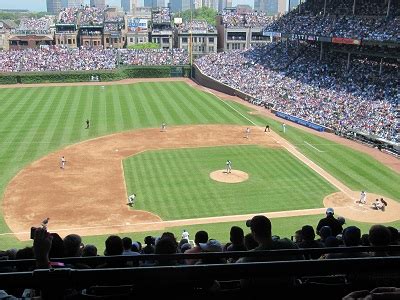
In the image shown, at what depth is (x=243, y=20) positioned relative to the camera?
94812mm

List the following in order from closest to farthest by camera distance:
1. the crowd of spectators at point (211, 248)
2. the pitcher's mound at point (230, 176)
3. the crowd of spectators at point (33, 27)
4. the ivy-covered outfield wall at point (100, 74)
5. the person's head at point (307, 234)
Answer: the crowd of spectators at point (211, 248) → the person's head at point (307, 234) → the pitcher's mound at point (230, 176) → the ivy-covered outfield wall at point (100, 74) → the crowd of spectators at point (33, 27)

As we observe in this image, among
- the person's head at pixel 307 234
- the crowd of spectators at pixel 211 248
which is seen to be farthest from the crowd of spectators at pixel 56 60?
the person's head at pixel 307 234

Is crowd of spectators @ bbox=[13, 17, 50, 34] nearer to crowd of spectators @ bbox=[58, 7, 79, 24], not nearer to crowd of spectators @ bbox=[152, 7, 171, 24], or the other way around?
crowd of spectators @ bbox=[58, 7, 79, 24]

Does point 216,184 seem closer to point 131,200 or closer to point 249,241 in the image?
point 131,200

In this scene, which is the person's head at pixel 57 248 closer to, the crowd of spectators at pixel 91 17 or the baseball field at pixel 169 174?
the baseball field at pixel 169 174

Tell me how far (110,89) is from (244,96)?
1786cm

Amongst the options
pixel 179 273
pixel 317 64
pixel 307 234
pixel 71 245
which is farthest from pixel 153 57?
pixel 179 273

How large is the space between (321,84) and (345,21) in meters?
8.34

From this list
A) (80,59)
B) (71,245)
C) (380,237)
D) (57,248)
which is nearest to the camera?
(57,248)

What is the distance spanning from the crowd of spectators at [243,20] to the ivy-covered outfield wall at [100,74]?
2397cm

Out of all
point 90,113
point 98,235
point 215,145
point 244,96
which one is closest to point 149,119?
point 90,113

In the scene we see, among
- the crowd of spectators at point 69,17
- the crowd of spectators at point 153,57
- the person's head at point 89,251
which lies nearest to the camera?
the person's head at point 89,251

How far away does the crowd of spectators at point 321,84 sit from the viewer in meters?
40.8

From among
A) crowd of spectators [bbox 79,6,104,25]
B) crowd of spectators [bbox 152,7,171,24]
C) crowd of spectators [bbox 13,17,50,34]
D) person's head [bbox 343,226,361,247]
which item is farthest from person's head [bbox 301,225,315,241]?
crowd of spectators [bbox 13,17,50,34]
